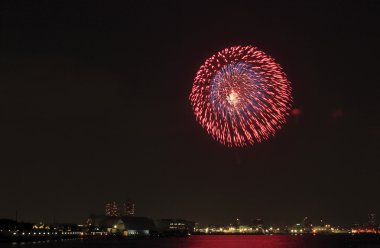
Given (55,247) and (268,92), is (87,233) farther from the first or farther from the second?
(268,92)

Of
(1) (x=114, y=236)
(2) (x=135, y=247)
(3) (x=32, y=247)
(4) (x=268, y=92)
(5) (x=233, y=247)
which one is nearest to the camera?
(4) (x=268, y=92)

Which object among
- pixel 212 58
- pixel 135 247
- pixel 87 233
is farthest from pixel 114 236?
pixel 212 58

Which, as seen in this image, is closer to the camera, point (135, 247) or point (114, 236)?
point (135, 247)

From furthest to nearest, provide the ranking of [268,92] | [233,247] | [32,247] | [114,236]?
[114,236] < [233,247] < [32,247] < [268,92]

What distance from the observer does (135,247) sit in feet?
383

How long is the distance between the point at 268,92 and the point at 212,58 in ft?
23.7

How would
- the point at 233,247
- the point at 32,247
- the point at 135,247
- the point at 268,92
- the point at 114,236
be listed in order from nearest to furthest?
the point at 268,92
the point at 32,247
the point at 135,247
the point at 233,247
the point at 114,236

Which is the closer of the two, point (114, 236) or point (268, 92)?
point (268, 92)

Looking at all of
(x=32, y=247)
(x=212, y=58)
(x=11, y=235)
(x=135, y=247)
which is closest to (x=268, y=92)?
(x=212, y=58)

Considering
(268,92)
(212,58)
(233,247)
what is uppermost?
(212,58)

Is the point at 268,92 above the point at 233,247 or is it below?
above

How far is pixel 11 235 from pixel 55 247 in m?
36.8

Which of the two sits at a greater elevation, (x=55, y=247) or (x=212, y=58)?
(x=212, y=58)

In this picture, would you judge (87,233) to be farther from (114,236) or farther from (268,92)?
(268,92)
